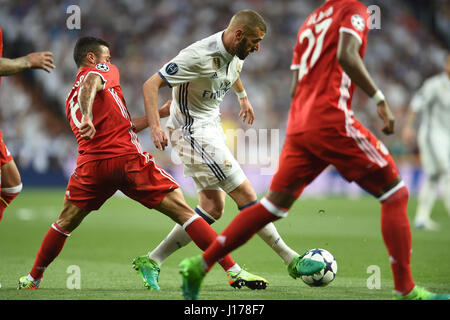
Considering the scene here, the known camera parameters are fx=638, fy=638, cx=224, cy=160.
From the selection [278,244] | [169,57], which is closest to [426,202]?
[278,244]

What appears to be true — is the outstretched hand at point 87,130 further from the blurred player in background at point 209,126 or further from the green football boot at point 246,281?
the green football boot at point 246,281

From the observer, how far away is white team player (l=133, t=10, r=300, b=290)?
4.88 metres

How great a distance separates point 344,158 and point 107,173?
71.9 inches

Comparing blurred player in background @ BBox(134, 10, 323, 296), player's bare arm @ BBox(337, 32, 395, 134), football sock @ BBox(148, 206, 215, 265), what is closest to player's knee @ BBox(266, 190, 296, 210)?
player's bare arm @ BBox(337, 32, 395, 134)

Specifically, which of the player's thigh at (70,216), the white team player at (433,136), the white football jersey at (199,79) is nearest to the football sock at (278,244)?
the white football jersey at (199,79)

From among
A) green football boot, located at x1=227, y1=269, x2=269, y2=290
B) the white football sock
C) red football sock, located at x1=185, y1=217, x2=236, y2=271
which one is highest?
red football sock, located at x1=185, y1=217, x2=236, y2=271

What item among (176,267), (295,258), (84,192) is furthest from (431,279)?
(84,192)

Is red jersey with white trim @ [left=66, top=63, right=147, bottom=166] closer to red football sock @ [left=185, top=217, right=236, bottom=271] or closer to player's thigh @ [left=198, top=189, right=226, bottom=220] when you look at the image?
red football sock @ [left=185, top=217, right=236, bottom=271]

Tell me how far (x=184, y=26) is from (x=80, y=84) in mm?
16767

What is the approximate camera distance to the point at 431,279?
541 cm

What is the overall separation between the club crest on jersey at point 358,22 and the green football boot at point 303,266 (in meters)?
1.90

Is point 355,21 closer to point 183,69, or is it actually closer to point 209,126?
point 183,69

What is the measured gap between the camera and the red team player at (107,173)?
477cm

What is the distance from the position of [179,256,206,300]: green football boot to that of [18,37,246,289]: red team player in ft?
2.69
